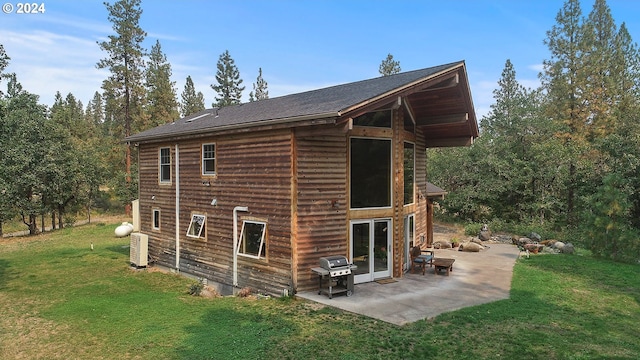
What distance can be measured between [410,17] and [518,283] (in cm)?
1372

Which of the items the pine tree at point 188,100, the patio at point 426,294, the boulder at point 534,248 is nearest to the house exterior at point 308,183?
the patio at point 426,294

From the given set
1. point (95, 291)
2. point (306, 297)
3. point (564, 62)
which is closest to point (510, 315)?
point (306, 297)

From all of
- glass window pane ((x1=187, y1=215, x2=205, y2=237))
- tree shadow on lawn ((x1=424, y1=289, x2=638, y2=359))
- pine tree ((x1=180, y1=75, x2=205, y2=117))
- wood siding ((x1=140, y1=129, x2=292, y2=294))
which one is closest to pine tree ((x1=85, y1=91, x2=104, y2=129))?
pine tree ((x1=180, y1=75, x2=205, y2=117))

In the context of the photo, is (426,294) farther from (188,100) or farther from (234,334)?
(188,100)

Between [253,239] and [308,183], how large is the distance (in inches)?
Result: 93.7

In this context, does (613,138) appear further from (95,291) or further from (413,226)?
(95,291)

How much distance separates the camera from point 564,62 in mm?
25344

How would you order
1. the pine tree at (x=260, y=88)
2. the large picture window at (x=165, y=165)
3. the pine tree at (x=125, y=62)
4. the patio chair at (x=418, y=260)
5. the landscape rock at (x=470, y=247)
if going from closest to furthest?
1. the patio chair at (x=418, y=260)
2. the large picture window at (x=165, y=165)
3. the landscape rock at (x=470, y=247)
4. the pine tree at (x=125, y=62)
5. the pine tree at (x=260, y=88)

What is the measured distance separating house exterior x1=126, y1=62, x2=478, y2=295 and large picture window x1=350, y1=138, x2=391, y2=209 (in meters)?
0.03

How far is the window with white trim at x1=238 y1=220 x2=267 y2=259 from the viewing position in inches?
405

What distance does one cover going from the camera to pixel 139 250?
14.5 meters

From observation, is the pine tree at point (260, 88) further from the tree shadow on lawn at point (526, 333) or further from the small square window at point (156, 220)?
the tree shadow on lawn at point (526, 333)

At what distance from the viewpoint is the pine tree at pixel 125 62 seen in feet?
94.3

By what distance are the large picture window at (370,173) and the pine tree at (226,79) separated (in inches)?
Answer: 1567
